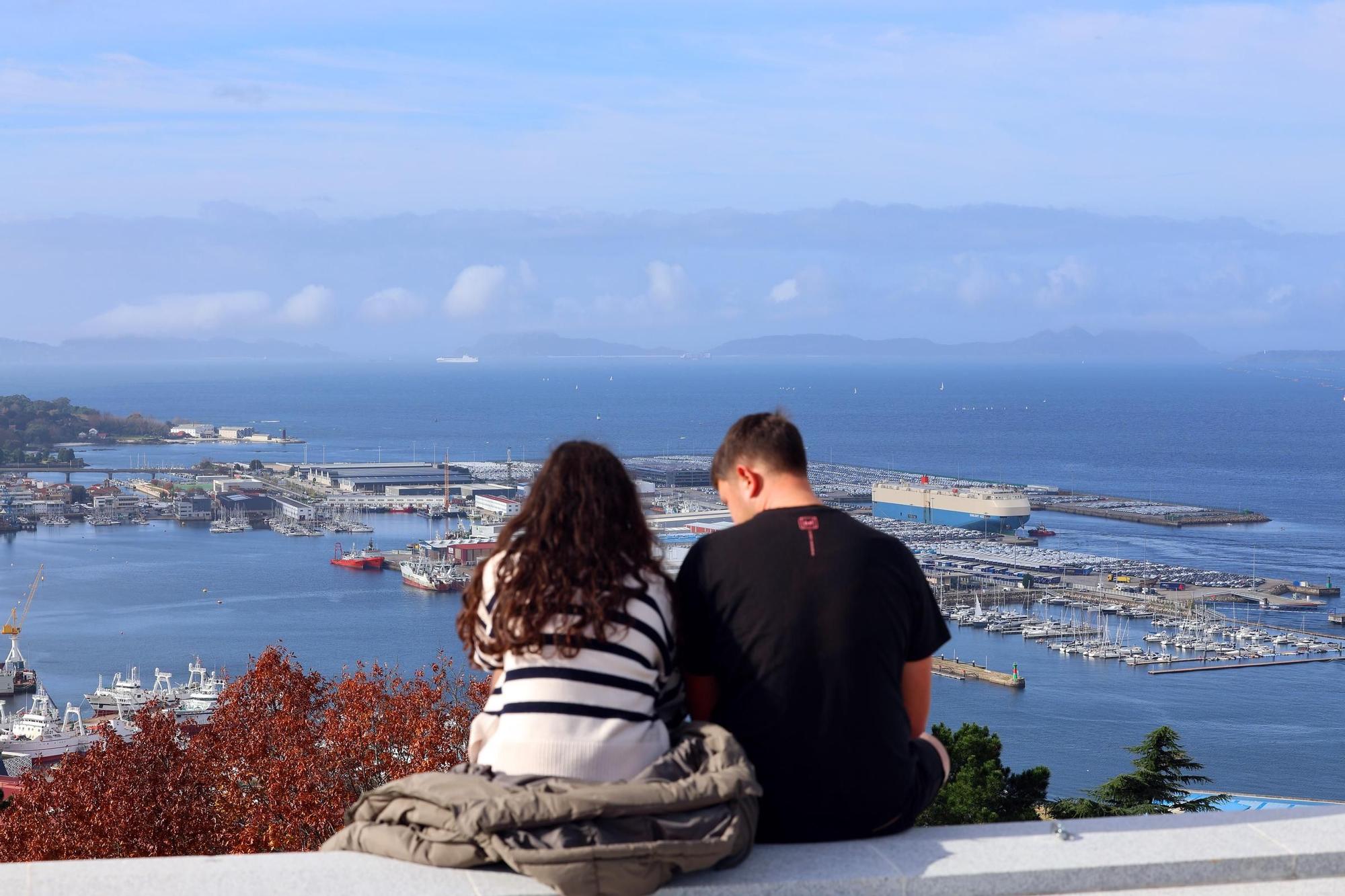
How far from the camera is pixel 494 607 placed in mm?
1468

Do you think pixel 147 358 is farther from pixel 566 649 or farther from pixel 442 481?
pixel 566 649

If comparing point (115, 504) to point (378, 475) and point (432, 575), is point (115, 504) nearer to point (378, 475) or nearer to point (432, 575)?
point (378, 475)

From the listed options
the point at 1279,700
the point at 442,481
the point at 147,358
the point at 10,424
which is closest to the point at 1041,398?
the point at 442,481

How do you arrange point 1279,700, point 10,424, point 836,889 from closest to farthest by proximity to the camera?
point 836,889 < point 1279,700 < point 10,424

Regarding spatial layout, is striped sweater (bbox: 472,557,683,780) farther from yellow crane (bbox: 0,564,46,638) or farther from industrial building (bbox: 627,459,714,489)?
industrial building (bbox: 627,459,714,489)

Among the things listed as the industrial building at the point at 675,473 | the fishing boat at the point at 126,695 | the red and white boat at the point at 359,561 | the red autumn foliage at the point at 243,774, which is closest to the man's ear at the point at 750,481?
the red autumn foliage at the point at 243,774

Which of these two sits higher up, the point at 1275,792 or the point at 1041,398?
the point at 1041,398

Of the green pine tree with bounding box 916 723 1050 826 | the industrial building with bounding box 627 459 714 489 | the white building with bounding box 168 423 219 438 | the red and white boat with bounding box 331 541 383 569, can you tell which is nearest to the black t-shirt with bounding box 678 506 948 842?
the green pine tree with bounding box 916 723 1050 826

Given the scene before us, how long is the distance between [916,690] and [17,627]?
2170 centimetres

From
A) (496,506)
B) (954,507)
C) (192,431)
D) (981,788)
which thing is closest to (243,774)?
(981,788)

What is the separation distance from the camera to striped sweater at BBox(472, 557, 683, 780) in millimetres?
1432

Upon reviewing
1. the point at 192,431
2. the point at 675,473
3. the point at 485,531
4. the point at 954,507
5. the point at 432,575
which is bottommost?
the point at 432,575

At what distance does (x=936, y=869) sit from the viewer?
143 centimetres

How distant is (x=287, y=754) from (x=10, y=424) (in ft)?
161
